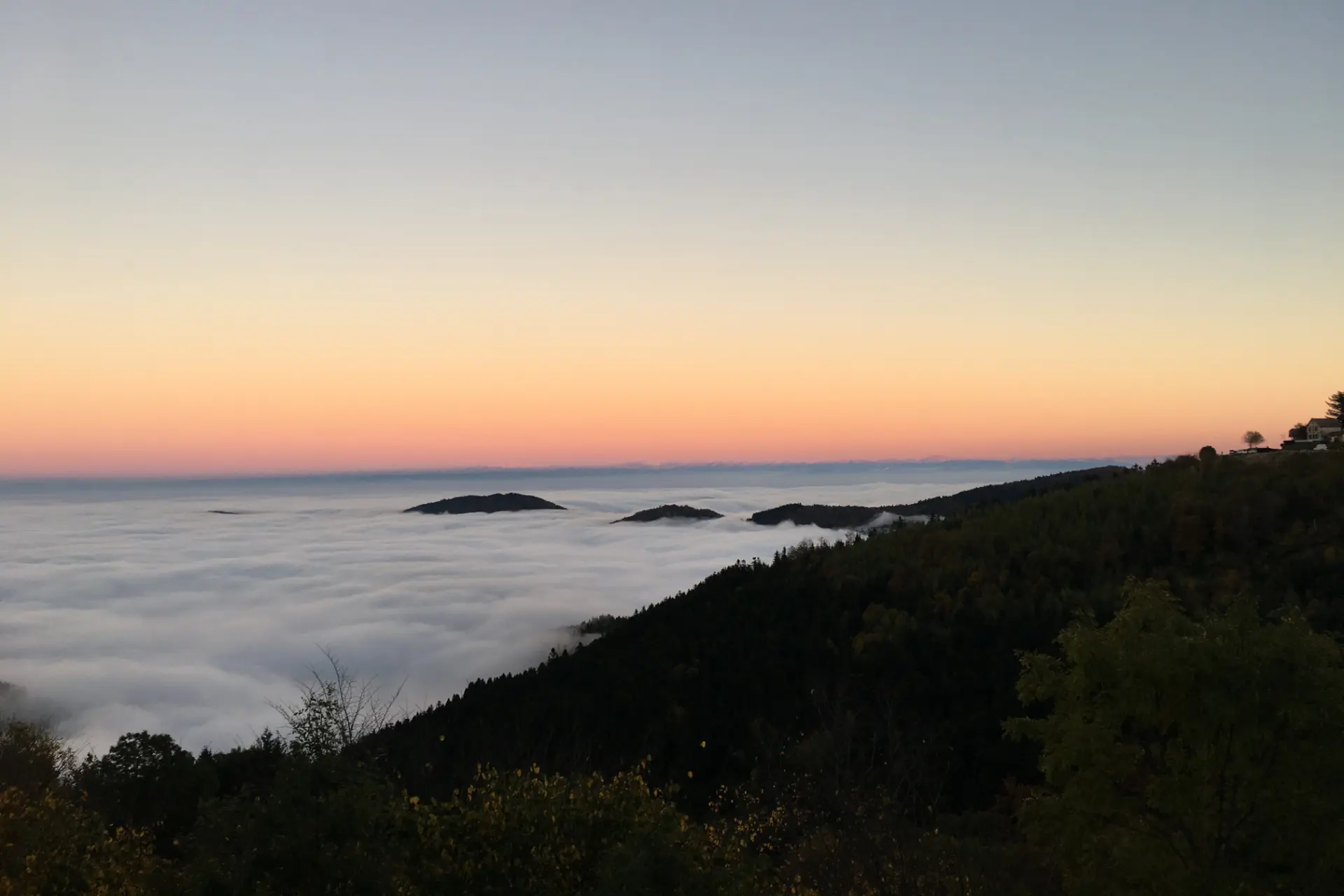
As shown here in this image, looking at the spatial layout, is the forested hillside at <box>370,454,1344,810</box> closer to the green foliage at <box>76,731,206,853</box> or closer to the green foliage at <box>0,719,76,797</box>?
the green foliage at <box>76,731,206,853</box>

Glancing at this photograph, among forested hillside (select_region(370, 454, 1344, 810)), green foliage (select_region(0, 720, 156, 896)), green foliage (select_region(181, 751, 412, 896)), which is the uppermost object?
green foliage (select_region(181, 751, 412, 896))

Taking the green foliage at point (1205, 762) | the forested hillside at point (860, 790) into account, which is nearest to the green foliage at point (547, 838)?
the forested hillside at point (860, 790)

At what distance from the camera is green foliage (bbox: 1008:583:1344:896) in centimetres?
1884

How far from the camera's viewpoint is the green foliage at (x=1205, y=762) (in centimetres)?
1884

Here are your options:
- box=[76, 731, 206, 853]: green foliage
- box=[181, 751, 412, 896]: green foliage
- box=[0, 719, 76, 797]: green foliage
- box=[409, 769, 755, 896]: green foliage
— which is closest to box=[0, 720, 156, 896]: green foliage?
box=[181, 751, 412, 896]: green foliage

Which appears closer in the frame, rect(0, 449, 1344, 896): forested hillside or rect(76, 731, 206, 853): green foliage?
rect(0, 449, 1344, 896): forested hillside

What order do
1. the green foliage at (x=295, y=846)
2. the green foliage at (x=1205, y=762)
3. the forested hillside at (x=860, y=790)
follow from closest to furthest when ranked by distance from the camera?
the green foliage at (x=295, y=846) < the forested hillside at (x=860, y=790) < the green foliage at (x=1205, y=762)

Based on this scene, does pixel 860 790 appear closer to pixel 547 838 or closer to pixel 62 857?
pixel 547 838

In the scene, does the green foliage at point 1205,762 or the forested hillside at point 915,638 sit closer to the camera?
the green foliage at point 1205,762

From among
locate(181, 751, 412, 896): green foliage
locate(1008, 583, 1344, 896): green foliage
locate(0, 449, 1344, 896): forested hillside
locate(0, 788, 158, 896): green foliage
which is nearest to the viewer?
locate(181, 751, 412, 896): green foliage

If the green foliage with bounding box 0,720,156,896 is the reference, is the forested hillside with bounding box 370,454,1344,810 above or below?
below

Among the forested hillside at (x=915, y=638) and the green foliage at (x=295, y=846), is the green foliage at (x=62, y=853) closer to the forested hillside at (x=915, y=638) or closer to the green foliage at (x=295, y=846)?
the green foliage at (x=295, y=846)

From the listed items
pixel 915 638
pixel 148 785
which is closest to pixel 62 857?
pixel 148 785

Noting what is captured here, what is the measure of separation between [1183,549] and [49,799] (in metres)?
86.2
